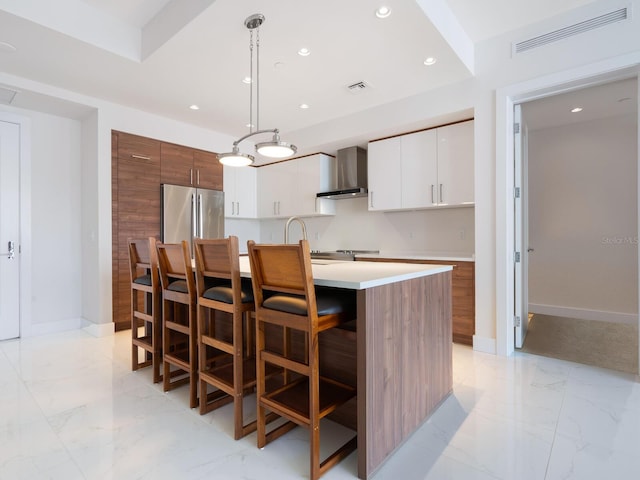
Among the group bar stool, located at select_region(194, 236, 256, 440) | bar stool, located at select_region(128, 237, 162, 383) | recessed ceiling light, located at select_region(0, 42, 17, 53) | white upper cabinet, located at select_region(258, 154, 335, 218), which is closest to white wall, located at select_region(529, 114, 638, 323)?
white upper cabinet, located at select_region(258, 154, 335, 218)

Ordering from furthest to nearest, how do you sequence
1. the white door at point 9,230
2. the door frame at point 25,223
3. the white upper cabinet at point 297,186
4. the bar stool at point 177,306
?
the white upper cabinet at point 297,186 → the door frame at point 25,223 → the white door at point 9,230 → the bar stool at point 177,306

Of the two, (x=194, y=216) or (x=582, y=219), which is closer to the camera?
(x=582, y=219)

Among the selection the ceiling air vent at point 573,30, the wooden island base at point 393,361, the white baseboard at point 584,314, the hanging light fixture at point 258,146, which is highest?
the ceiling air vent at point 573,30

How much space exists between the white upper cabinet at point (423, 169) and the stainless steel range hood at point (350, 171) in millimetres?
361

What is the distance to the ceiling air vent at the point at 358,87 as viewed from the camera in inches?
131

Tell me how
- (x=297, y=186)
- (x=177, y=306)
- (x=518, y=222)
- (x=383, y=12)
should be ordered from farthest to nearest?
(x=297, y=186) → (x=518, y=222) → (x=177, y=306) → (x=383, y=12)

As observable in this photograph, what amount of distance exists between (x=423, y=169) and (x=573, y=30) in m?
1.60

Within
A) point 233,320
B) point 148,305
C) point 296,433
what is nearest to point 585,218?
point 296,433

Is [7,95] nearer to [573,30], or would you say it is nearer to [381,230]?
[381,230]

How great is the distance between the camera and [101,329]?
363 cm

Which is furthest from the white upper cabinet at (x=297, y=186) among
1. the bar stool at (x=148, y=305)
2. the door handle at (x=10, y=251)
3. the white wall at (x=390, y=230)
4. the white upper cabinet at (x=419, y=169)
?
the door handle at (x=10, y=251)

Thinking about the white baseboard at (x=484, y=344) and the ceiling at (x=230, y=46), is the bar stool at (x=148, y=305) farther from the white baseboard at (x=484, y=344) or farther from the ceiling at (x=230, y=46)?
Answer: the white baseboard at (x=484, y=344)

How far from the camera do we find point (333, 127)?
428 cm

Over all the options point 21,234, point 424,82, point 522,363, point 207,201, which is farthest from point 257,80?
point 522,363
